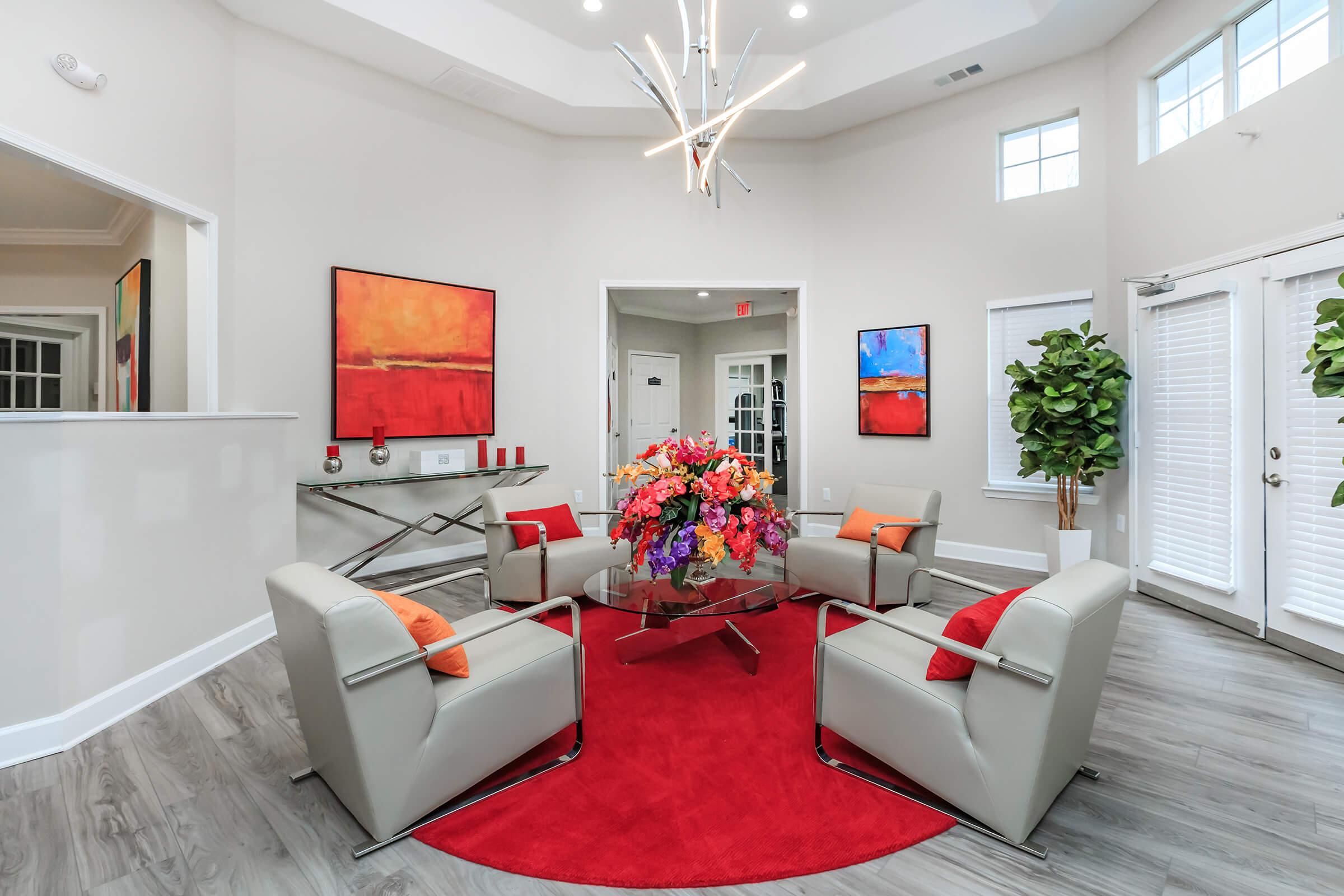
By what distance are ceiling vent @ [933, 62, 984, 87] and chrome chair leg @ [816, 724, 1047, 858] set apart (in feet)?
16.9

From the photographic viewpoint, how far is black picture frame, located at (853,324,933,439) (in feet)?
17.4

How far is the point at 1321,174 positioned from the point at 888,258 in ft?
9.37

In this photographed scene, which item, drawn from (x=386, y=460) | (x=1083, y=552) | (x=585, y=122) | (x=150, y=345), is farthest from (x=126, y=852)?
(x=585, y=122)

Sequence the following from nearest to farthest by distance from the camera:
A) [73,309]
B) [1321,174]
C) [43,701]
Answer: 1. [43,701]
2. [1321,174]
3. [73,309]

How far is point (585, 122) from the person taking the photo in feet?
17.8

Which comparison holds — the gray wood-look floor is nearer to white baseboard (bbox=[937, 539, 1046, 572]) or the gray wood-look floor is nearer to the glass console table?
the glass console table

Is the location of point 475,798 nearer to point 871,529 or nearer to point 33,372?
point 871,529

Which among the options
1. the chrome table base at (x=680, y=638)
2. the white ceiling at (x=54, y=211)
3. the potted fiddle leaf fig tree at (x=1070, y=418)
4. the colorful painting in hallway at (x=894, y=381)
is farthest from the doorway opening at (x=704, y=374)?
the white ceiling at (x=54, y=211)

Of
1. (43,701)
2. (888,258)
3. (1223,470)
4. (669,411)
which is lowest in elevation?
(43,701)

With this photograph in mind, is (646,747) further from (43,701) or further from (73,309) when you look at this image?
(73,309)

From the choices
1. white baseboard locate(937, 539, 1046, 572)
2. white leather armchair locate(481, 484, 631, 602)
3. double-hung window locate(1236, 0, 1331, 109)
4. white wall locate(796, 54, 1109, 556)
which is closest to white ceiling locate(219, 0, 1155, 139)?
white wall locate(796, 54, 1109, 556)

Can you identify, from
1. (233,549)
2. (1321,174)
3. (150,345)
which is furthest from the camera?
(150,345)

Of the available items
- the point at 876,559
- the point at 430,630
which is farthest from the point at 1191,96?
the point at 430,630

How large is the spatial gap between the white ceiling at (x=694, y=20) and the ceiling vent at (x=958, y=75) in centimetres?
62
